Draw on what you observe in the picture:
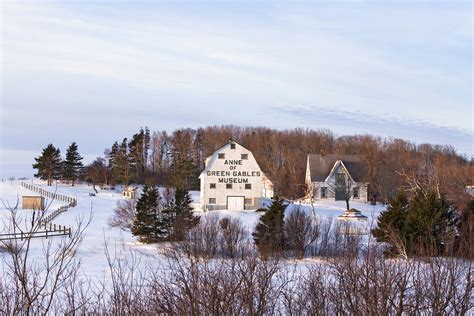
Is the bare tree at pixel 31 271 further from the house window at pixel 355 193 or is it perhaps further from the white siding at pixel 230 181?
the house window at pixel 355 193

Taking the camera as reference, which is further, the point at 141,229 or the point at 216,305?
the point at 141,229

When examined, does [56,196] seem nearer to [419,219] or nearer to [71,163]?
[71,163]

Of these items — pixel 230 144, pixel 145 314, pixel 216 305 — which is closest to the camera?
pixel 216 305

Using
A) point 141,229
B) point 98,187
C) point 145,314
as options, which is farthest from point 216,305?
point 98,187

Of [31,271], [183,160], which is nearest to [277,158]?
[183,160]

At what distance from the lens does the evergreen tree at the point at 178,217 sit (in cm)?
3953

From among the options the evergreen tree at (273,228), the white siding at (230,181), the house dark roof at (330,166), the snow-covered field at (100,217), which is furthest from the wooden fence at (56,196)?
the evergreen tree at (273,228)

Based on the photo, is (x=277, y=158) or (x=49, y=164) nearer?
(x=49, y=164)

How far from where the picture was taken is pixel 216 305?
9.76 meters

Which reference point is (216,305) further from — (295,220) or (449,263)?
(295,220)

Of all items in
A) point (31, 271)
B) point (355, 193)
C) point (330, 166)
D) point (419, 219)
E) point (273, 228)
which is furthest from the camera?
point (330, 166)

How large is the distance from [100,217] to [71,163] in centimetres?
3242

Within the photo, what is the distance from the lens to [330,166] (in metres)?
71.7

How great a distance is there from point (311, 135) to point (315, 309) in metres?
95.3
